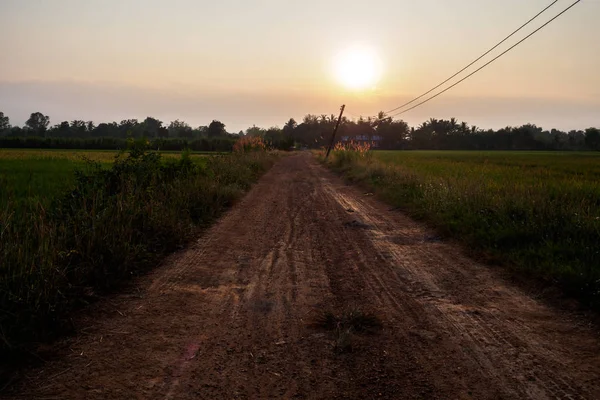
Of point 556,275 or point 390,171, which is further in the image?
point 390,171

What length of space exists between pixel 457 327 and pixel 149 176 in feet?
24.1

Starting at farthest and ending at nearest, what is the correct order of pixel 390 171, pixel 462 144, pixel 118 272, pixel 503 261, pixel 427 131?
pixel 427 131
pixel 462 144
pixel 390 171
pixel 503 261
pixel 118 272

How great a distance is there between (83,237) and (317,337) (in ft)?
11.3

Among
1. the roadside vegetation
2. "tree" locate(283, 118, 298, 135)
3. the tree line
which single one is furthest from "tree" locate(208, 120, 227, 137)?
the roadside vegetation

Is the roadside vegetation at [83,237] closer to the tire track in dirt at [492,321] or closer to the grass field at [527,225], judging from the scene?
the tire track in dirt at [492,321]

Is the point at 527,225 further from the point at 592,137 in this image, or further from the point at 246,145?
the point at 592,137

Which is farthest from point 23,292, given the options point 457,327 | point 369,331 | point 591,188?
point 591,188

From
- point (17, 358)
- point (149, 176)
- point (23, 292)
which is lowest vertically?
point (17, 358)

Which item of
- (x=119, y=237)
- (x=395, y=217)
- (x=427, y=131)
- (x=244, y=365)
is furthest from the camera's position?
(x=427, y=131)

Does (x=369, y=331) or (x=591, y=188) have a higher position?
(x=591, y=188)

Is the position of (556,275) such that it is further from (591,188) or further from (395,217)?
(591,188)

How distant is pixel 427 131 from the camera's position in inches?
4722

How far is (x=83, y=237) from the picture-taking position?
5402mm

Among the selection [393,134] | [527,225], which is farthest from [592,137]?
[527,225]
